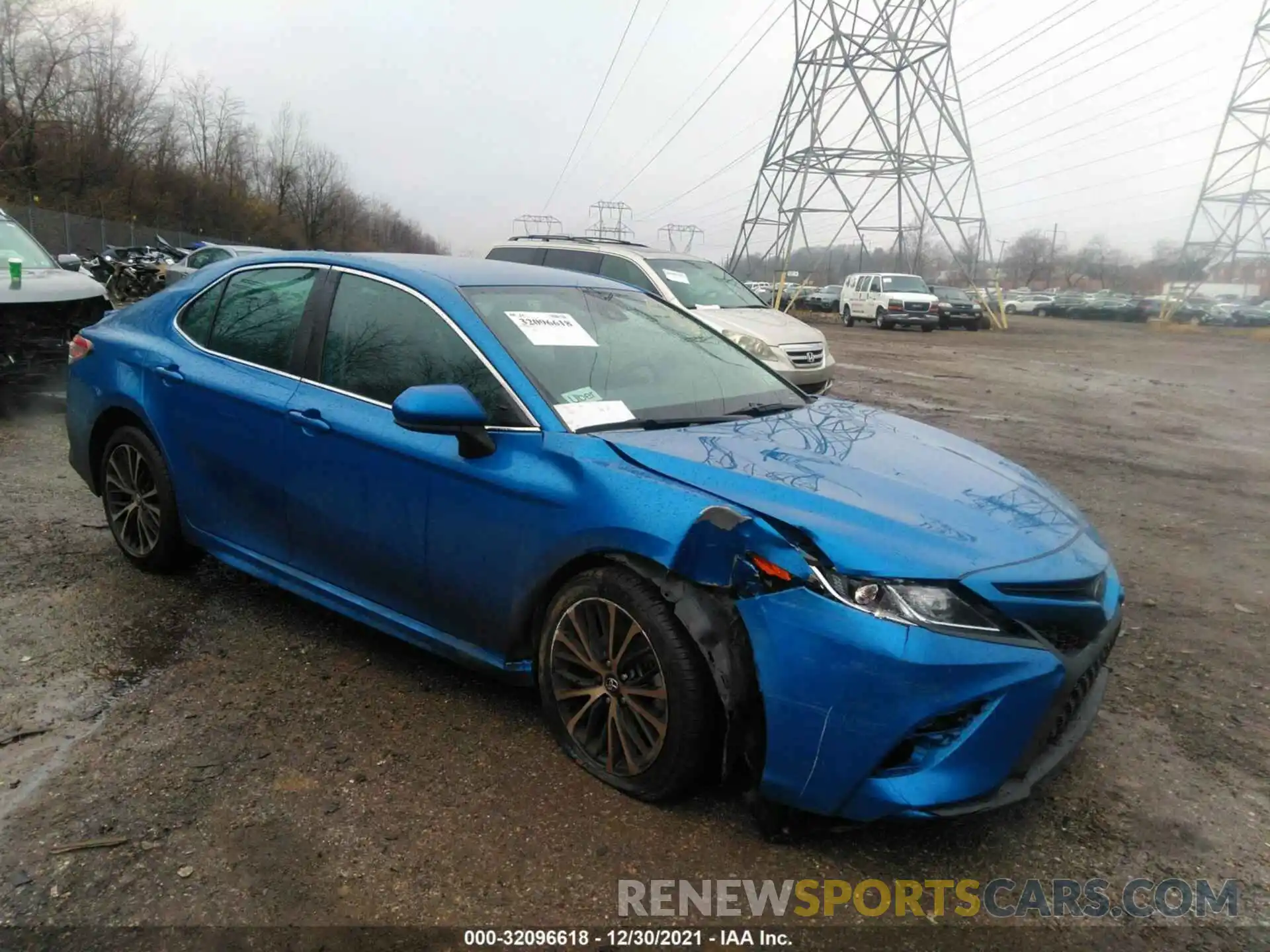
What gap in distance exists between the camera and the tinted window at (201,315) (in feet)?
13.3

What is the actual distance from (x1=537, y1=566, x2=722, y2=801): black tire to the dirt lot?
98 mm

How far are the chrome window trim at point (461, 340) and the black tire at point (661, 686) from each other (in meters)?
0.55

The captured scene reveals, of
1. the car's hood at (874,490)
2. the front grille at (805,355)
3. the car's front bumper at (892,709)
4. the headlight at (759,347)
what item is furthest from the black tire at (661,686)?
the front grille at (805,355)

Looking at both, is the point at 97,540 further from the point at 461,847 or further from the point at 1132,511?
the point at 1132,511

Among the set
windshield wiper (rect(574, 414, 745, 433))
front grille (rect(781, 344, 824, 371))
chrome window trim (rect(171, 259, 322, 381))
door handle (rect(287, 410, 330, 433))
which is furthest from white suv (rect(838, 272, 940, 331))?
door handle (rect(287, 410, 330, 433))

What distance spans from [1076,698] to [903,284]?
97.7 feet

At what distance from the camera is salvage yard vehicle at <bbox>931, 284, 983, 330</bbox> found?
32156 millimetres

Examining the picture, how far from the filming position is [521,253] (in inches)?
440

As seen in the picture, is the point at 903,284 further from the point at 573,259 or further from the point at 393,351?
the point at 393,351

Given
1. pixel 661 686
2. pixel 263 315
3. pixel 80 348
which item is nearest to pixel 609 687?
pixel 661 686

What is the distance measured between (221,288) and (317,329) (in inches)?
34.3

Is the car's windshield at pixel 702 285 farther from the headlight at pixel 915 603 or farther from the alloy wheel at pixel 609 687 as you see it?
the headlight at pixel 915 603

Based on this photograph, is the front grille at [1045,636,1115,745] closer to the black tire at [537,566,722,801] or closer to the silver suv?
the black tire at [537,566,722,801]

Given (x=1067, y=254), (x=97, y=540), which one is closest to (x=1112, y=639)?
(x=97, y=540)
